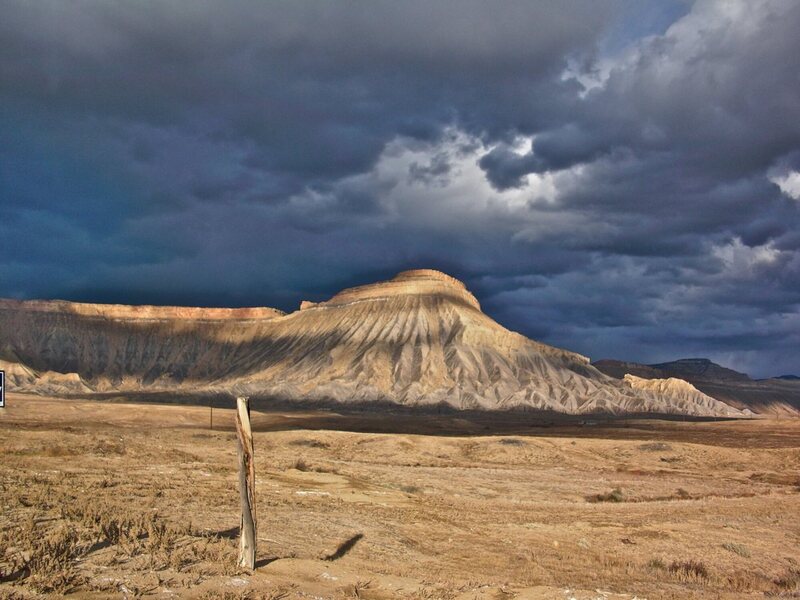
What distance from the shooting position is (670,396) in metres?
176

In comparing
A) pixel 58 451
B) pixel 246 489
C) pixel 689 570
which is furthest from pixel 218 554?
pixel 58 451

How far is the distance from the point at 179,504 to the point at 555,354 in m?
164

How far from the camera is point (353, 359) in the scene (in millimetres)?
158125

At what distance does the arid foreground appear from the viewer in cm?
1090

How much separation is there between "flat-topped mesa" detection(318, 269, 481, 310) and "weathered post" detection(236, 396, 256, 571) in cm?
17039

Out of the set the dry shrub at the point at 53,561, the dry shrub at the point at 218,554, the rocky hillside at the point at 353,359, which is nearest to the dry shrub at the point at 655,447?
the dry shrub at the point at 218,554

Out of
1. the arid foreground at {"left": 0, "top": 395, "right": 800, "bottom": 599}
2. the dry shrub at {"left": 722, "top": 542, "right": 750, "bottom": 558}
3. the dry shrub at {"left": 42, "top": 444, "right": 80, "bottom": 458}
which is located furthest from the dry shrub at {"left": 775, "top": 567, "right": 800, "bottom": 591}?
the dry shrub at {"left": 42, "top": 444, "right": 80, "bottom": 458}

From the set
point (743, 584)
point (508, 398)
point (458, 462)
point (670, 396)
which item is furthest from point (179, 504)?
point (670, 396)

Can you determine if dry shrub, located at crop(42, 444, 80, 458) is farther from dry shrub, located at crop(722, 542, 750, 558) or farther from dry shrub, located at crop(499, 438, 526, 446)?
dry shrub, located at crop(499, 438, 526, 446)

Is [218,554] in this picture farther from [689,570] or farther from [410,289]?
[410,289]

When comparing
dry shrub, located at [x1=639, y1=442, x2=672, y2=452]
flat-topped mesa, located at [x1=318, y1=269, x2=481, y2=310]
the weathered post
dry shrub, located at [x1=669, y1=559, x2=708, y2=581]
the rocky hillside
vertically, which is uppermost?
flat-topped mesa, located at [x1=318, y1=269, x2=481, y2=310]

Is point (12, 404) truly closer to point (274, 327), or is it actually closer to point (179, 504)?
point (179, 504)

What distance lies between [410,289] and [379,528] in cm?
16709

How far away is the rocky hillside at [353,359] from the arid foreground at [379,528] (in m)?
106
